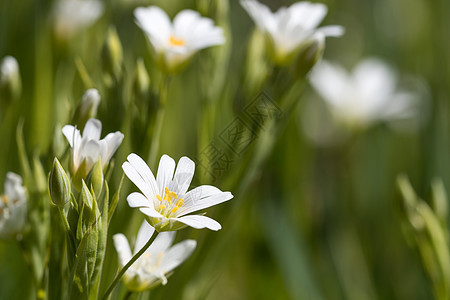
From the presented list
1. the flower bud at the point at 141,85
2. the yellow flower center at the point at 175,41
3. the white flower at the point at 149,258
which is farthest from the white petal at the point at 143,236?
the yellow flower center at the point at 175,41

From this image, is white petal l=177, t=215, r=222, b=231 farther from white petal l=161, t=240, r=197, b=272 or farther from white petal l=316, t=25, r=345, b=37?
white petal l=316, t=25, r=345, b=37

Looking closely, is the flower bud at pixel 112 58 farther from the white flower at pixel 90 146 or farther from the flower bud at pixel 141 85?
the white flower at pixel 90 146

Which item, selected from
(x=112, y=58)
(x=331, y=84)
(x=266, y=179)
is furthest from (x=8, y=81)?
(x=331, y=84)

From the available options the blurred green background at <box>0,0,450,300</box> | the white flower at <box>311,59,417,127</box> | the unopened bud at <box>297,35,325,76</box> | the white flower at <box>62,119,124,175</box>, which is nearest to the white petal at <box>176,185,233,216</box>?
the white flower at <box>62,119,124,175</box>

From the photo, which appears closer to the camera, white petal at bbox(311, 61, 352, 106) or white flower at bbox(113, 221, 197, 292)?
white flower at bbox(113, 221, 197, 292)

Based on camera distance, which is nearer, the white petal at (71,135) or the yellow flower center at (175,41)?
the white petal at (71,135)

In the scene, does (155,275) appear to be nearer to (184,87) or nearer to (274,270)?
(274,270)
